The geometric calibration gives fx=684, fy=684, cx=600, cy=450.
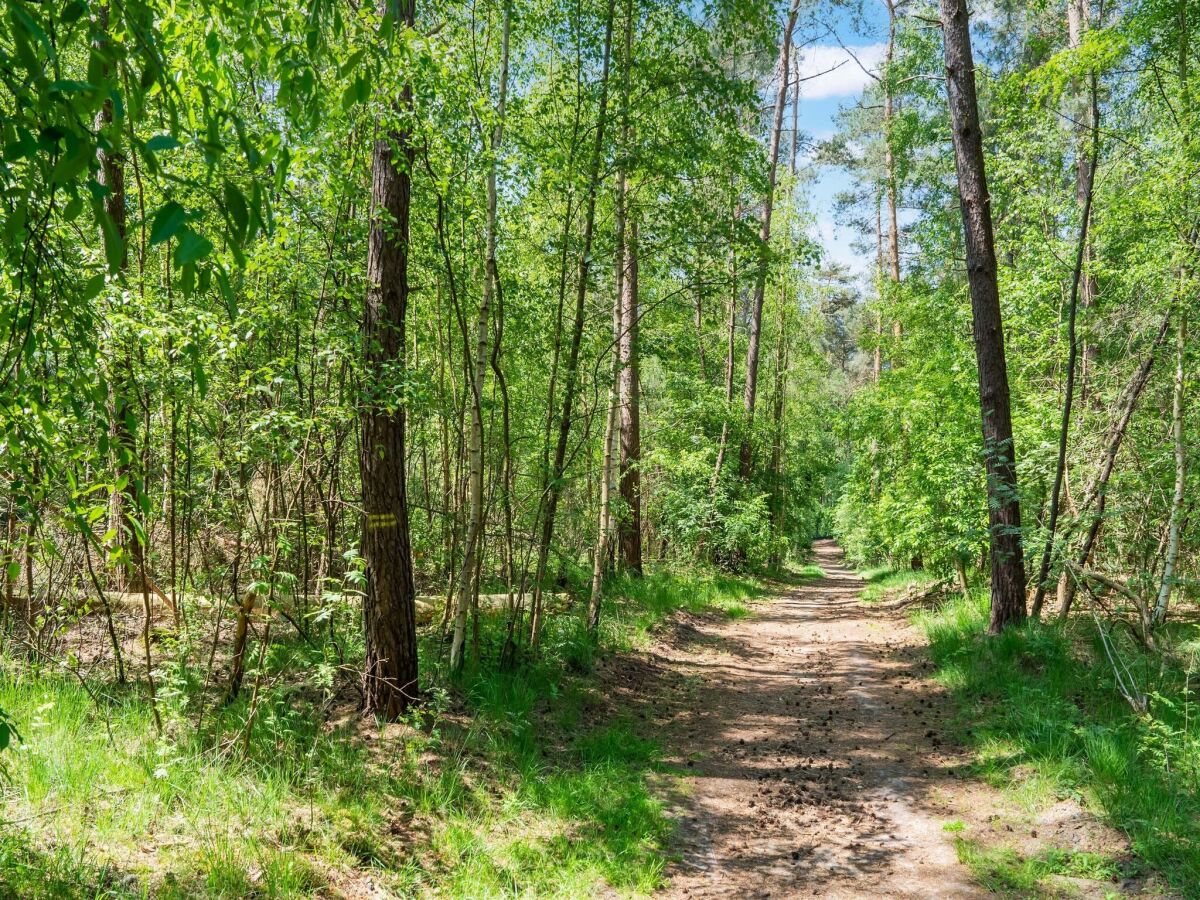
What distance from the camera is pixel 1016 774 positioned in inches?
197

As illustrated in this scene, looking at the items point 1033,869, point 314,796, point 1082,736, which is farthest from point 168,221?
point 1082,736

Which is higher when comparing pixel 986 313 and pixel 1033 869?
pixel 986 313

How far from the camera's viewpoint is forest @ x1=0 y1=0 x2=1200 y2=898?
286 cm

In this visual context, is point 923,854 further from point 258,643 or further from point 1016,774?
point 258,643

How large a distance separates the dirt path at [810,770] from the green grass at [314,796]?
18.1 inches

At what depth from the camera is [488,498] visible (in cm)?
741

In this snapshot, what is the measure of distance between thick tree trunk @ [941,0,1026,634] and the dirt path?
154cm

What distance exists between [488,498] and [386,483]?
7.26 feet

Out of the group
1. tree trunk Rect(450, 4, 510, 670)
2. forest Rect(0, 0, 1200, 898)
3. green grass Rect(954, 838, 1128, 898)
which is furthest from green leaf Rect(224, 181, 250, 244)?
green grass Rect(954, 838, 1128, 898)

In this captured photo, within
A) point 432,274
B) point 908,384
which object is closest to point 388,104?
point 432,274

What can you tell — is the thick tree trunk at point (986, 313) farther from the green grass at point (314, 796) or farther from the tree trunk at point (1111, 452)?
the green grass at point (314, 796)

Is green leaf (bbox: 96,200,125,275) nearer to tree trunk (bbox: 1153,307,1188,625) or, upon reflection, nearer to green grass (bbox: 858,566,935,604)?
tree trunk (bbox: 1153,307,1188,625)

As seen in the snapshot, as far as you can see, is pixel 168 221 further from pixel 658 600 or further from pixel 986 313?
pixel 658 600

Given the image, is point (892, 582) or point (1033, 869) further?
point (892, 582)
